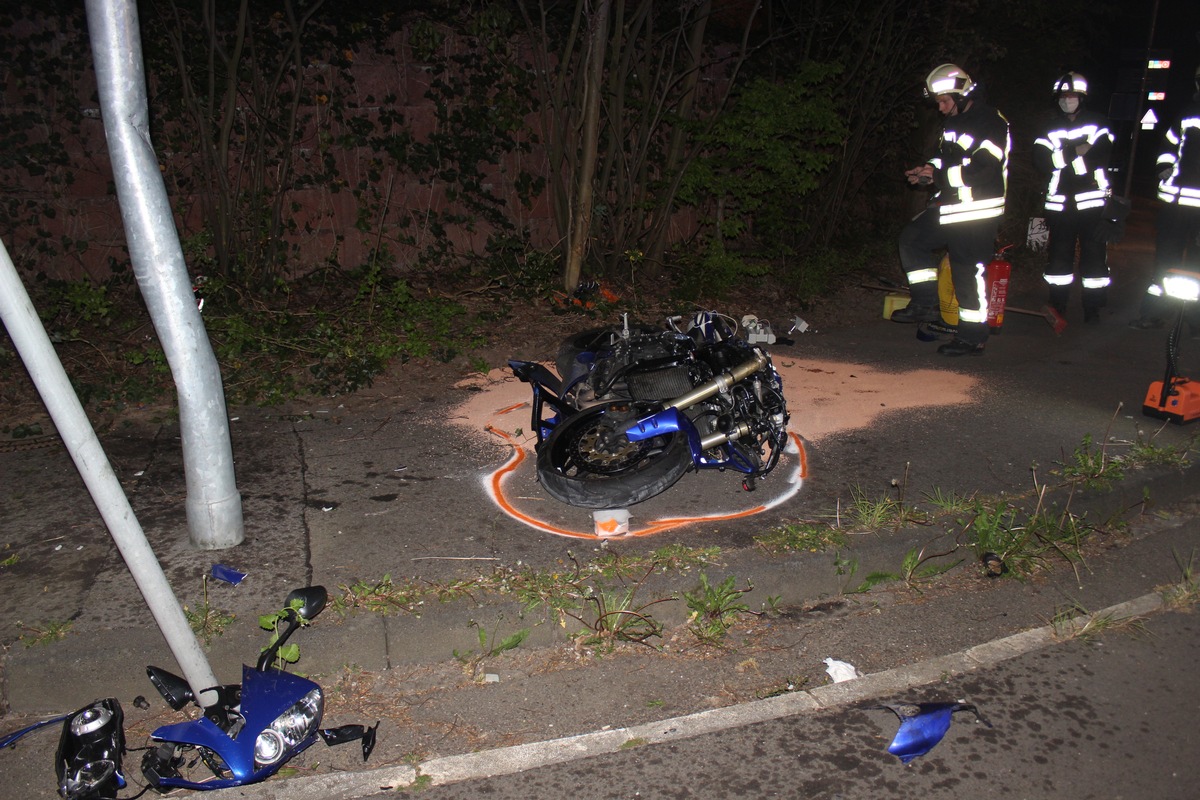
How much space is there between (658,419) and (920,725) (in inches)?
76.4

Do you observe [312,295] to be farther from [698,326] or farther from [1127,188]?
[1127,188]

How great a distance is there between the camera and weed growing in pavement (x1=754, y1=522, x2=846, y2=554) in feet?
14.5

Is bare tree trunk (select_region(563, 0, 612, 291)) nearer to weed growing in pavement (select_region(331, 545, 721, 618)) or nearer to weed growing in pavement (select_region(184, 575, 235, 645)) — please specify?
weed growing in pavement (select_region(331, 545, 721, 618))

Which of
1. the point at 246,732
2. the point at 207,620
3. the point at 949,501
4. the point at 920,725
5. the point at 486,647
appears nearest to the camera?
the point at 246,732

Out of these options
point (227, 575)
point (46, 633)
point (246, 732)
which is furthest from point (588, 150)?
point (246, 732)

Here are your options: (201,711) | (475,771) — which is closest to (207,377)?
(201,711)

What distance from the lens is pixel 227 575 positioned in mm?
4000

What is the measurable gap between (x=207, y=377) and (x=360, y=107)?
5514 millimetres

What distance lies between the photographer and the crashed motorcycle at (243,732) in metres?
3.03

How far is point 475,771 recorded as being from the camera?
124 inches

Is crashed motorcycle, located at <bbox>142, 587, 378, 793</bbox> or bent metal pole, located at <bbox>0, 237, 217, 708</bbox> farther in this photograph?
crashed motorcycle, located at <bbox>142, 587, 378, 793</bbox>

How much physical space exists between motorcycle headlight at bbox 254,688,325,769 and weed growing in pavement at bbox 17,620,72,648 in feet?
3.66

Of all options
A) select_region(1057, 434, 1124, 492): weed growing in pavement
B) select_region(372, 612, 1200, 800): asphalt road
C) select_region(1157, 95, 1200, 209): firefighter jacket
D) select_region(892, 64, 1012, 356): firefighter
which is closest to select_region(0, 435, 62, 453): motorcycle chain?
select_region(372, 612, 1200, 800): asphalt road

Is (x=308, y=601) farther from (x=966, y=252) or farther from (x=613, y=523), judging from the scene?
(x=966, y=252)
